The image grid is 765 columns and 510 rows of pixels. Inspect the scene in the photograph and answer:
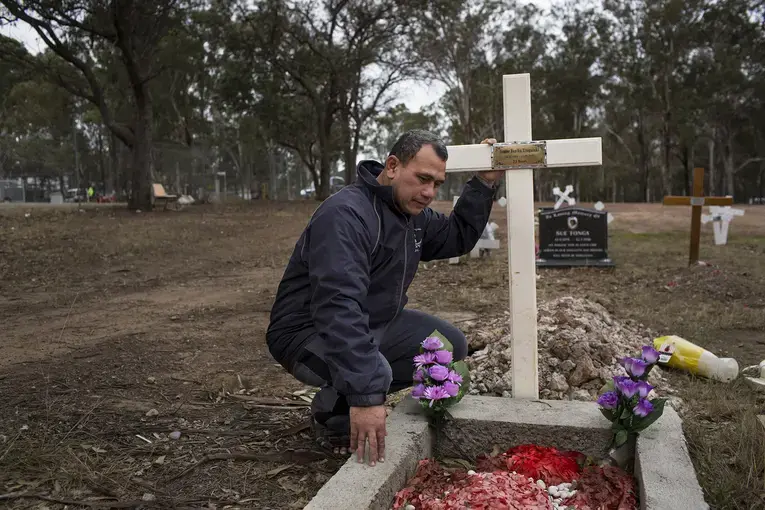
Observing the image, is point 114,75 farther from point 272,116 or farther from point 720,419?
point 720,419

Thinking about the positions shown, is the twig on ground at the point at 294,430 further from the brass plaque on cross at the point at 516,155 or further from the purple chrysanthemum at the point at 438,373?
the brass plaque on cross at the point at 516,155

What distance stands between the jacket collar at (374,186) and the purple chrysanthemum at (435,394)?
2.40 ft

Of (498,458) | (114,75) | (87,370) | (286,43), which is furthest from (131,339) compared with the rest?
(114,75)

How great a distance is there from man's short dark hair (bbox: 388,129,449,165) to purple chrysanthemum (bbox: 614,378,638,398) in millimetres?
1101

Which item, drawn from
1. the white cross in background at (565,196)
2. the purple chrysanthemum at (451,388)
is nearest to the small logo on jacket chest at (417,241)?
the purple chrysanthemum at (451,388)

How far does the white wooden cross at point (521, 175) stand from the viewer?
3.13 meters

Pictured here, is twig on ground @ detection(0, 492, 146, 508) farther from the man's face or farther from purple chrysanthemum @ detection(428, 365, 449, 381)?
the man's face

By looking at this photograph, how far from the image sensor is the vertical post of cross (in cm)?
313

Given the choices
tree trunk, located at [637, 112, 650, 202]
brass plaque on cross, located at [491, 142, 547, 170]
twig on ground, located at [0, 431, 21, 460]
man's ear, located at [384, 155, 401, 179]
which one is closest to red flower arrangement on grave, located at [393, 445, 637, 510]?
man's ear, located at [384, 155, 401, 179]

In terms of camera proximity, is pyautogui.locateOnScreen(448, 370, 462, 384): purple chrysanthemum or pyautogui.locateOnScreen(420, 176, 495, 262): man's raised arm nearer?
pyautogui.locateOnScreen(448, 370, 462, 384): purple chrysanthemum

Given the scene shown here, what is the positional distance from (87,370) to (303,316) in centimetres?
206

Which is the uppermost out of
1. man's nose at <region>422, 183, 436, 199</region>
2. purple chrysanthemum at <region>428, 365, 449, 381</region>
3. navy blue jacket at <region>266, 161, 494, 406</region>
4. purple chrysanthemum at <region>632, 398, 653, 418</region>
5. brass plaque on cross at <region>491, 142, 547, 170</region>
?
brass plaque on cross at <region>491, 142, 547, 170</region>

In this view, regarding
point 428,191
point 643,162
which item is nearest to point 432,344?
point 428,191

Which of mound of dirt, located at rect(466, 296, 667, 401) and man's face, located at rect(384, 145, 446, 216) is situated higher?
man's face, located at rect(384, 145, 446, 216)
